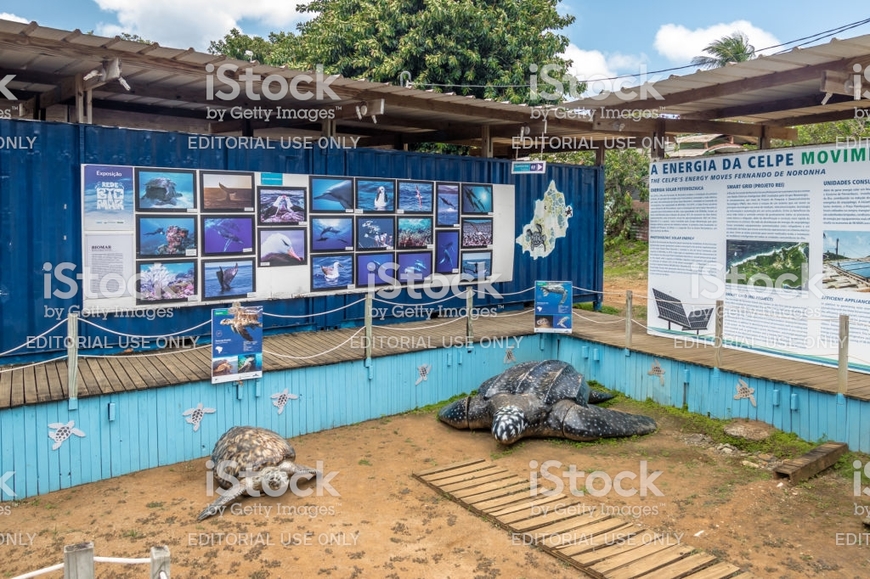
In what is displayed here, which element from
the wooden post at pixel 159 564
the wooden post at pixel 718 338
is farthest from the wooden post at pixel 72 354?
the wooden post at pixel 718 338

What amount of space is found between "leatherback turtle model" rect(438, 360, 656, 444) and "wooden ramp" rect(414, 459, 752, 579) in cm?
113

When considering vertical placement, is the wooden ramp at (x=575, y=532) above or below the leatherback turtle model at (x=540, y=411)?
below

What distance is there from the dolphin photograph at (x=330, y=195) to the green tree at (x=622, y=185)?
45.1 feet

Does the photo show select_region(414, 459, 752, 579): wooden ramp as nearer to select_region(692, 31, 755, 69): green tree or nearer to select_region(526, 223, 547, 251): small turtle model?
select_region(526, 223, 547, 251): small turtle model

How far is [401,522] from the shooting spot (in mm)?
6754

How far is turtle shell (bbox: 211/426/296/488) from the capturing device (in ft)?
24.2

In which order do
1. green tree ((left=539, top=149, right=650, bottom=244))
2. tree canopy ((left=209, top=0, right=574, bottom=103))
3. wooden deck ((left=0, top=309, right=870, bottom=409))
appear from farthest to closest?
green tree ((left=539, top=149, right=650, bottom=244)) → tree canopy ((left=209, top=0, right=574, bottom=103)) → wooden deck ((left=0, top=309, right=870, bottom=409))

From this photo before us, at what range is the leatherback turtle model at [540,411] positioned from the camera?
909cm

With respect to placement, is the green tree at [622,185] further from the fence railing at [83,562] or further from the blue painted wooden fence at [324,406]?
the fence railing at [83,562]

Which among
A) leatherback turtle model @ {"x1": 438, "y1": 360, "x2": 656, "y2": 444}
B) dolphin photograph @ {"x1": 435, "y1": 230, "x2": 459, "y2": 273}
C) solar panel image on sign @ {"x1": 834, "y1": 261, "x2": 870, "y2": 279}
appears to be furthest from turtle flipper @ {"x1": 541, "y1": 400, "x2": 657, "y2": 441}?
dolphin photograph @ {"x1": 435, "y1": 230, "x2": 459, "y2": 273}

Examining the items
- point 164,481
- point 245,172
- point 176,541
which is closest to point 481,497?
point 176,541

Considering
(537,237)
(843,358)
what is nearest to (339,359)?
(843,358)

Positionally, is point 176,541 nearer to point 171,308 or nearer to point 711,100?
point 171,308

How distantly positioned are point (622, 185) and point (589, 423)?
18.3 metres
